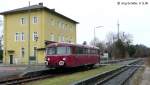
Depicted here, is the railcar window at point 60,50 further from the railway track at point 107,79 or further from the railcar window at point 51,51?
the railway track at point 107,79

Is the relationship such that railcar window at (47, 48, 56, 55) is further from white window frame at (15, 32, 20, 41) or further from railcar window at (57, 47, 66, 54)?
white window frame at (15, 32, 20, 41)

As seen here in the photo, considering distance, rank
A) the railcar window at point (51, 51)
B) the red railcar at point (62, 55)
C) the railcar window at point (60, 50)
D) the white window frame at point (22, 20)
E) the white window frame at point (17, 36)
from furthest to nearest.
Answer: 1. the white window frame at point (17, 36)
2. the white window frame at point (22, 20)
3. the railcar window at point (51, 51)
4. the railcar window at point (60, 50)
5. the red railcar at point (62, 55)

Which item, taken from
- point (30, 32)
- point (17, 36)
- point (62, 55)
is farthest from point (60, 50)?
point (17, 36)

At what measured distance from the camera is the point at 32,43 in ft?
241

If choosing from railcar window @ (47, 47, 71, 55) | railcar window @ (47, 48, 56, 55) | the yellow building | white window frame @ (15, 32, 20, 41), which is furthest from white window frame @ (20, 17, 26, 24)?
railcar window @ (47, 47, 71, 55)

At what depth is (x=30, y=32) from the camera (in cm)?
7388

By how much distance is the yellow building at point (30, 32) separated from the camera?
72.1 m

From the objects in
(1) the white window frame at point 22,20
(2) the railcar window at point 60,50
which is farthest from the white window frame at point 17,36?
(2) the railcar window at point 60,50

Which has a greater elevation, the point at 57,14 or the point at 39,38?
the point at 57,14

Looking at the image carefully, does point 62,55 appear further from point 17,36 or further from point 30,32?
point 17,36

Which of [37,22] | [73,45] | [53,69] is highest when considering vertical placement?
[37,22]

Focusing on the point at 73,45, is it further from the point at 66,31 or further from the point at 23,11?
the point at 66,31

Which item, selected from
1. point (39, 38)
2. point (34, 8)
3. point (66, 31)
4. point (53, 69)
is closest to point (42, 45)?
point (39, 38)

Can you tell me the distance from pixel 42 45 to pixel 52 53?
38.0 m
